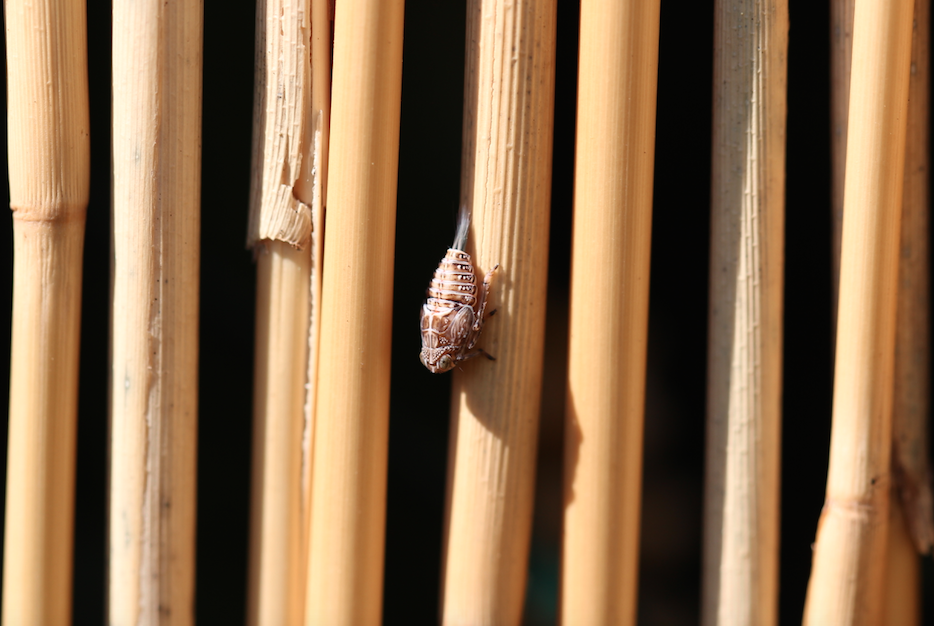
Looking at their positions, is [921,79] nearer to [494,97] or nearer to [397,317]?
[494,97]

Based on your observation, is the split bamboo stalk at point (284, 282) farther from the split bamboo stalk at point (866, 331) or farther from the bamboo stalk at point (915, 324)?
the bamboo stalk at point (915, 324)

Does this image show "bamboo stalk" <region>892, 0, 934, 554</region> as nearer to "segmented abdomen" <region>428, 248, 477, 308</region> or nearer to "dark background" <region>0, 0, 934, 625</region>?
"dark background" <region>0, 0, 934, 625</region>

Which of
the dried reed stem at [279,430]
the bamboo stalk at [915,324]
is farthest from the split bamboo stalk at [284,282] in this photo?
the bamboo stalk at [915,324]

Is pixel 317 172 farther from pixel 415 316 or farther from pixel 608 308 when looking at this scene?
pixel 608 308

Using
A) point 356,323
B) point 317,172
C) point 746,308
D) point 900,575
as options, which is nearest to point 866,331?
point 746,308

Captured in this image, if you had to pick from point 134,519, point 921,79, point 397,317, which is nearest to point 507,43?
point 397,317

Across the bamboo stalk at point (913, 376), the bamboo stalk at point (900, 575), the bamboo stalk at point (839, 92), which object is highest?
the bamboo stalk at point (839, 92)

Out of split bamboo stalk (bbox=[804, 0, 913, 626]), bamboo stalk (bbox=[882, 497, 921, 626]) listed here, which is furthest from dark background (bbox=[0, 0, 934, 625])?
split bamboo stalk (bbox=[804, 0, 913, 626])
